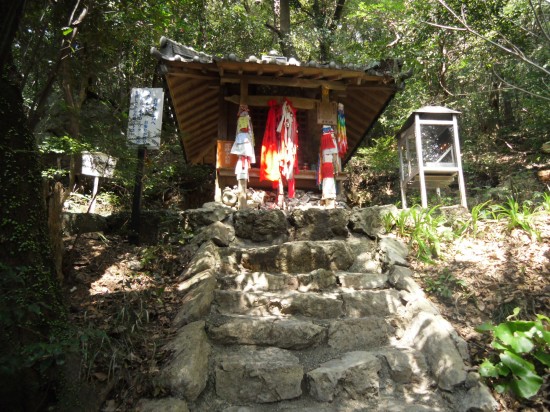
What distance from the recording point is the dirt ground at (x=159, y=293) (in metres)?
2.51

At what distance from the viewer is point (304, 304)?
3596mm

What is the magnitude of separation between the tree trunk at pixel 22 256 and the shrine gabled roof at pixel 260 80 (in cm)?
375

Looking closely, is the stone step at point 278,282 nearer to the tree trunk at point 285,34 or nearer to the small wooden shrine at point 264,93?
the small wooden shrine at point 264,93

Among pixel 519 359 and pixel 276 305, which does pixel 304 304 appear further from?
pixel 519 359

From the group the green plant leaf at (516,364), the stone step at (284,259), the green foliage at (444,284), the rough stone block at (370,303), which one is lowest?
the green plant leaf at (516,364)

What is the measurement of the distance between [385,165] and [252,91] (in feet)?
17.4

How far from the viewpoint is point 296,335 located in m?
3.17

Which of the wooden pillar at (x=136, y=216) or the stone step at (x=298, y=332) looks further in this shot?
the wooden pillar at (x=136, y=216)

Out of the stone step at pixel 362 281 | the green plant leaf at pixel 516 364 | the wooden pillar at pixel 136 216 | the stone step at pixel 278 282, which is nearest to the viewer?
the green plant leaf at pixel 516 364

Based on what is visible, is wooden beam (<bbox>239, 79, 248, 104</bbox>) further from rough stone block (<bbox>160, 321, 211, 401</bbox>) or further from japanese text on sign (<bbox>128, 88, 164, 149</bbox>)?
rough stone block (<bbox>160, 321, 211, 401</bbox>)

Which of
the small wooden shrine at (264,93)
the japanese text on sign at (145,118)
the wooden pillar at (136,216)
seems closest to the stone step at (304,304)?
the wooden pillar at (136,216)

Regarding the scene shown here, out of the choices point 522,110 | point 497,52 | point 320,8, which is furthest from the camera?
point 320,8

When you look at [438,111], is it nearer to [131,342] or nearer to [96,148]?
[96,148]

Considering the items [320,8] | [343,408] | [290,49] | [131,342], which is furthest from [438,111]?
[320,8]
